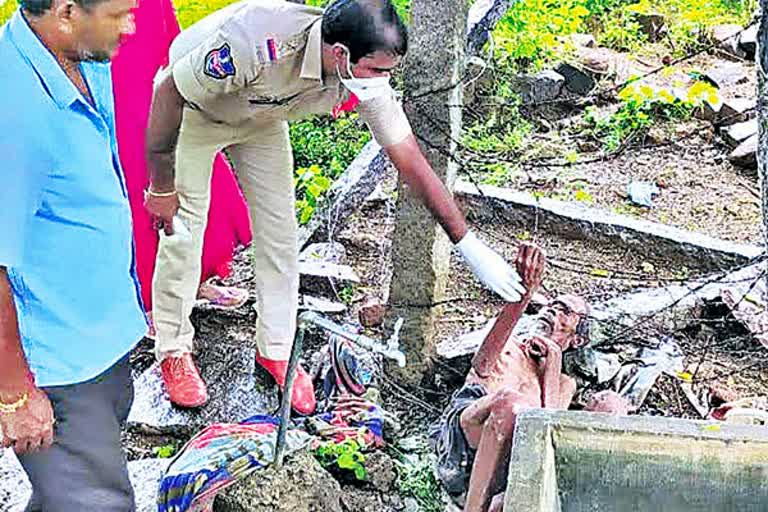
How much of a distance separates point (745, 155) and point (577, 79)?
141 cm

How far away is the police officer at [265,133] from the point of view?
275 cm

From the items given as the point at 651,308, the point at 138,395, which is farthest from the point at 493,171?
the point at 138,395

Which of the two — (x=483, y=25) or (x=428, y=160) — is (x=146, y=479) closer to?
(x=428, y=160)

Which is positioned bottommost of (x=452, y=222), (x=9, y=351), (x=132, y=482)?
(x=132, y=482)

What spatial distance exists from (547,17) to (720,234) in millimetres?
2724

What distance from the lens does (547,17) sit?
7.25 m

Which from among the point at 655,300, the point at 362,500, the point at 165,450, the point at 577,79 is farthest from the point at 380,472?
the point at 577,79

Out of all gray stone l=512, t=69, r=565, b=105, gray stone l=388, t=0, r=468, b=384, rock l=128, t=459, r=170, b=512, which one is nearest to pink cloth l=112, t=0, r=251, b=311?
rock l=128, t=459, r=170, b=512

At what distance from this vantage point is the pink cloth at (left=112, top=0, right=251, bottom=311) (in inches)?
146

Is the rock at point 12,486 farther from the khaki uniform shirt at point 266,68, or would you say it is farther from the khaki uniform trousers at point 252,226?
the khaki uniform shirt at point 266,68

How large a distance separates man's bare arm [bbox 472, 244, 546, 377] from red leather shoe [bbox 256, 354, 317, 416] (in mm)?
754

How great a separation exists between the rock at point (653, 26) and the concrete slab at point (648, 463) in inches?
242

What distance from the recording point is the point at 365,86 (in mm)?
2754

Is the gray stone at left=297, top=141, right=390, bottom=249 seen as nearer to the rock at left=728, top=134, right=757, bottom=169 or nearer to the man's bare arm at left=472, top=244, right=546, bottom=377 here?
the man's bare arm at left=472, top=244, right=546, bottom=377
